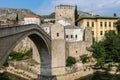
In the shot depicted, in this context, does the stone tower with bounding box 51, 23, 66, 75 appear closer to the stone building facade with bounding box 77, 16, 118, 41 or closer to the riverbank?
the riverbank

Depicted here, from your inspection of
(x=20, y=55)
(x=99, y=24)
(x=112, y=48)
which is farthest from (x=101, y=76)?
(x=99, y=24)

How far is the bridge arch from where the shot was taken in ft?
77.3

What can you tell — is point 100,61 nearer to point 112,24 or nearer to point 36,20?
point 112,24

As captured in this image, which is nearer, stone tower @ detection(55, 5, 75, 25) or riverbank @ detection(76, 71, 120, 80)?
riverbank @ detection(76, 71, 120, 80)

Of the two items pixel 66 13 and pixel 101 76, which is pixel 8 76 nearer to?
pixel 101 76

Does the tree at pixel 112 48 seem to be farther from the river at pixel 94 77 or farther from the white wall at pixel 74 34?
the white wall at pixel 74 34

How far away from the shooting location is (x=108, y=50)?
47.5 m

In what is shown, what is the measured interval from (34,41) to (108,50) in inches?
540

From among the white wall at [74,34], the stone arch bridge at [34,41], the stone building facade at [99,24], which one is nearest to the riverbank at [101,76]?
A: the stone arch bridge at [34,41]

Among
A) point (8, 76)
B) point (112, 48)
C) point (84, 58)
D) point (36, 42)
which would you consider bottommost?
point (8, 76)

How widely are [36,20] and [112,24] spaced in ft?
41.6

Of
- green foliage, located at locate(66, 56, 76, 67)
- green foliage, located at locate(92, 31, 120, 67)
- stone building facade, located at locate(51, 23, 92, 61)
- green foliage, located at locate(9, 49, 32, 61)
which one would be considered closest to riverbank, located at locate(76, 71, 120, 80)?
green foliage, located at locate(92, 31, 120, 67)

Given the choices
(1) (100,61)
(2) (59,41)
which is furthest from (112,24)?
(2) (59,41)

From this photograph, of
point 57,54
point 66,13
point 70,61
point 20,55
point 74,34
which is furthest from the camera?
point 66,13
